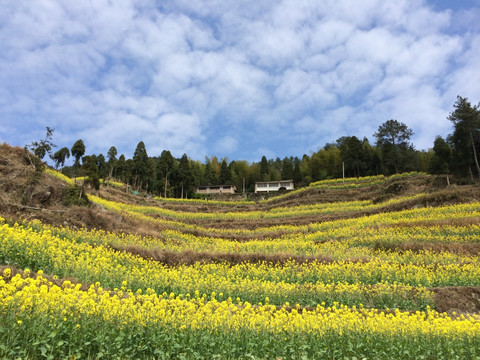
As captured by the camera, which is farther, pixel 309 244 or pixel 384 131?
pixel 384 131

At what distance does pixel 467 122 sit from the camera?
39250mm

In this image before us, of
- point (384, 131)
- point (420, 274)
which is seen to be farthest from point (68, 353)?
point (384, 131)

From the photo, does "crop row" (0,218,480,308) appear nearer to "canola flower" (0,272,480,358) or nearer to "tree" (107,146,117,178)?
"canola flower" (0,272,480,358)

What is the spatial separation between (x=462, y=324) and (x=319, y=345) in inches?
138

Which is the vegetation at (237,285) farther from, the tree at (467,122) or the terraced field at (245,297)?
the tree at (467,122)

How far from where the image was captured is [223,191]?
7862 centimetres

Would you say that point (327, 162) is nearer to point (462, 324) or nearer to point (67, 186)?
point (67, 186)

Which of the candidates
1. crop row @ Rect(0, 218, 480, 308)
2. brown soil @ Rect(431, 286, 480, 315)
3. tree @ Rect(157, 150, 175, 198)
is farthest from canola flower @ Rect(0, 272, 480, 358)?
tree @ Rect(157, 150, 175, 198)

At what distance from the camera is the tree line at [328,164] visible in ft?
131

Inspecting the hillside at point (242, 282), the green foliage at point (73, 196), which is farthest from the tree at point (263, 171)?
the green foliage at point (73, 196)

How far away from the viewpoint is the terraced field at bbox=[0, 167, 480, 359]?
4.83 meters

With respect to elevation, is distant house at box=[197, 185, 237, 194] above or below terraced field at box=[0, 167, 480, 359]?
above

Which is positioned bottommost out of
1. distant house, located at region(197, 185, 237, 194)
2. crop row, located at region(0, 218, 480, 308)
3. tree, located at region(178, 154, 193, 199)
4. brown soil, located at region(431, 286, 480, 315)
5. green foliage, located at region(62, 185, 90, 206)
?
brown soil, located at region(431, 286, 480, 315)

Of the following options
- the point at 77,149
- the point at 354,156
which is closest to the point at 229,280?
the point at 77,149
